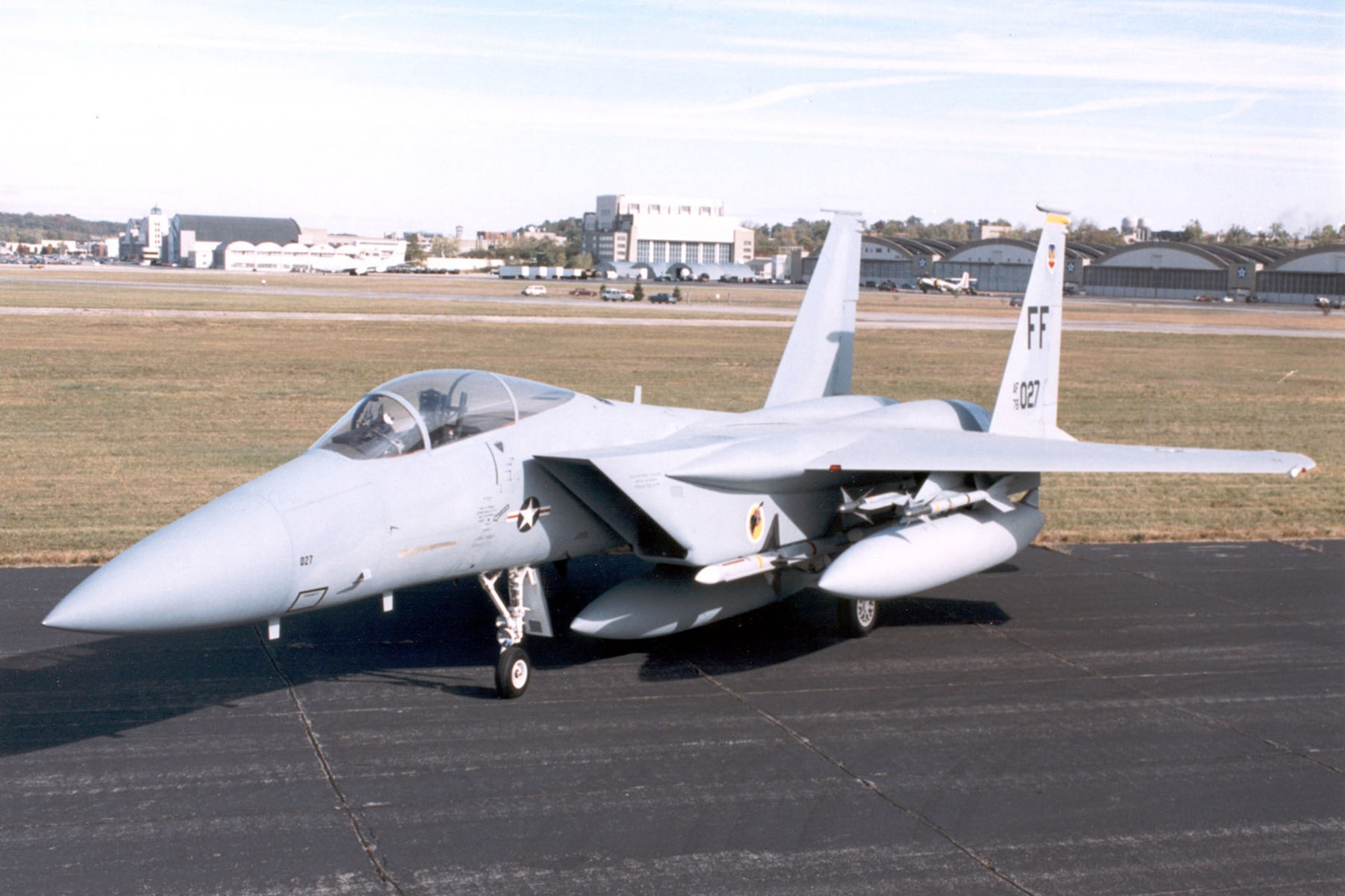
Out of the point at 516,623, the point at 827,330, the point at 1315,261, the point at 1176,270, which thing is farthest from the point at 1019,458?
the point at 1176,270

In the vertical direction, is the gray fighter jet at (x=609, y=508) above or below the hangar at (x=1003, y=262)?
below

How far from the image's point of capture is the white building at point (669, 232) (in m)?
127

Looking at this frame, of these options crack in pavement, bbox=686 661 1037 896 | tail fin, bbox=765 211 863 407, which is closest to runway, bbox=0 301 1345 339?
tail fin, bbox=765 211 863 407

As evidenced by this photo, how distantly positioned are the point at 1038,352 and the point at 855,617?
4060 millimetres

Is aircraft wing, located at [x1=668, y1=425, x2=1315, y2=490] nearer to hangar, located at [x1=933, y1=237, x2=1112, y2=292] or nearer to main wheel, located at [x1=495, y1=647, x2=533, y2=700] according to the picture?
main wheel, located at [x1=495, y1=647, x2=533, y2=700]

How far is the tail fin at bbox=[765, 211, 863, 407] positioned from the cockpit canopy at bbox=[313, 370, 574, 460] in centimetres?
546

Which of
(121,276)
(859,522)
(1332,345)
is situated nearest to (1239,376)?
(1332,345)

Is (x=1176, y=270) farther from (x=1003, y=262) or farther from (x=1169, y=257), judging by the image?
(x=1003, y=262)

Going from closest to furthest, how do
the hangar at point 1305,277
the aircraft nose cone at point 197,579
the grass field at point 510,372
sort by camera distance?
1. the aircraft nose cone at point 197,579
2. the grass field at point 510,372
3. the hangar at point 1305,277

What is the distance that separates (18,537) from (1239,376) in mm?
34015

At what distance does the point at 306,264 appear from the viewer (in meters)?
149

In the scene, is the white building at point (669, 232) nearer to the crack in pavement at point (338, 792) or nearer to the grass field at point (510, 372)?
the grass field at point (510, 372)

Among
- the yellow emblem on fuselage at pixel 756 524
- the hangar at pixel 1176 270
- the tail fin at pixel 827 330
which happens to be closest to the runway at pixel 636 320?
the hangar at pixel 1176 270

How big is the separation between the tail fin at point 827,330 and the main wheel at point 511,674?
590 cm
